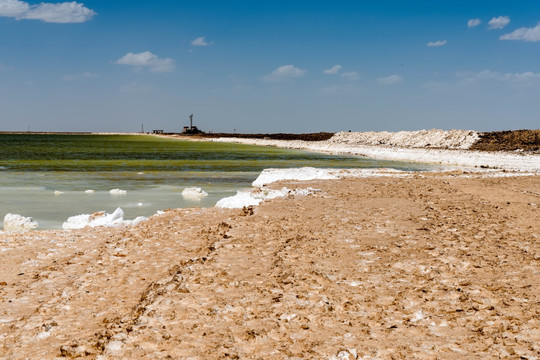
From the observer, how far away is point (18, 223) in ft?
39.9

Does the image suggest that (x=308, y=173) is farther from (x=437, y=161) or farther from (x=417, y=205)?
(x=437, y=161)

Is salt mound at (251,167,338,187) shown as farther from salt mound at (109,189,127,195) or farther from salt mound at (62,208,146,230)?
salt mound at (62,208,146,230)

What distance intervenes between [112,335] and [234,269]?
2.20m

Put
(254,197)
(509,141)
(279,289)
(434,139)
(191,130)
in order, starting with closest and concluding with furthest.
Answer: (279,289)
(254,197)
(509,141)
(434,139)
(191,130)

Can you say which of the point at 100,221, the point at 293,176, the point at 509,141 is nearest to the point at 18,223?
the point at 100,221

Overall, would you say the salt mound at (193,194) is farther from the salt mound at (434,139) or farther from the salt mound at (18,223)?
the salt mound at (434,139)

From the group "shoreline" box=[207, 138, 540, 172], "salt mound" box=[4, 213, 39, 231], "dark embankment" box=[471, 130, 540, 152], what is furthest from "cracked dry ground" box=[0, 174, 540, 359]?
"dark embankment" box=[471, 130, 540, 152]

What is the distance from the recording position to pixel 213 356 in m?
4.22

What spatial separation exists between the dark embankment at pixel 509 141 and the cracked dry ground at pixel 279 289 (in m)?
39.9

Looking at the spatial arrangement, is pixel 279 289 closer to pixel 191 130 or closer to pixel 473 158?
pixel 473 158

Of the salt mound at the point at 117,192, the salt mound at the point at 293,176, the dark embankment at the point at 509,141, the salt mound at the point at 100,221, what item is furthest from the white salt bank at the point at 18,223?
the dark embankment at the point at 509,141

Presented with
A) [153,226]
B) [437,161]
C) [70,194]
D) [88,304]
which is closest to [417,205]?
[153,226]

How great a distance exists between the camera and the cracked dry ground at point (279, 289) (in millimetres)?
4445

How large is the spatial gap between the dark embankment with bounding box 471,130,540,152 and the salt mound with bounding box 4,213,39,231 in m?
41.7
